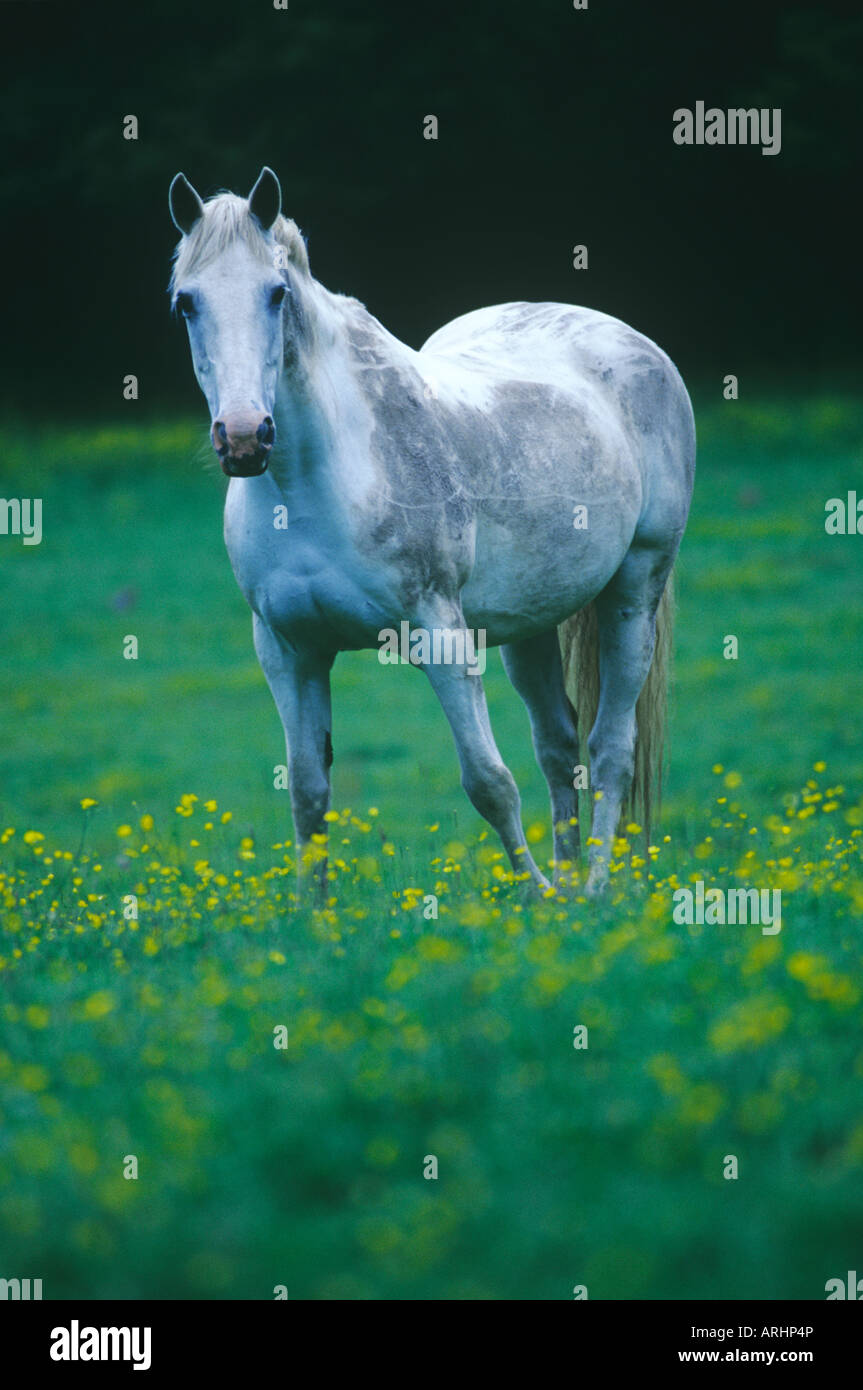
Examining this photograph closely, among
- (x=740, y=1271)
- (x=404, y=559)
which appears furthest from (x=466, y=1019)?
(x=404, y=559)

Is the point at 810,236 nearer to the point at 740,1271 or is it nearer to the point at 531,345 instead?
the point at 531,345

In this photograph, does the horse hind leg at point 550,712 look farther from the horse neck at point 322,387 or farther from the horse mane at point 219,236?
the horse mane at point 219,236

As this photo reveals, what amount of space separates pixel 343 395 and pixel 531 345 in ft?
5.51

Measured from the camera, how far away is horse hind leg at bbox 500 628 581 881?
25.3ft

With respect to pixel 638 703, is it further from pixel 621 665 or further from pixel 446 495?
pixel 446 495

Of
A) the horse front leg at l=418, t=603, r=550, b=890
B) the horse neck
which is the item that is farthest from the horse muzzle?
the horse front leg at l=418, t=603, r=550, b=890

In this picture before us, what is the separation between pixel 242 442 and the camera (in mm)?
5105

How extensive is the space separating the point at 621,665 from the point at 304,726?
178 centimetres

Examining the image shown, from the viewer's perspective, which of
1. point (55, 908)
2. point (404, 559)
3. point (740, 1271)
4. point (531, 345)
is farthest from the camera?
point (531, 345)

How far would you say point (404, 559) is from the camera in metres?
5.86

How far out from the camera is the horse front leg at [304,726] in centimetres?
625

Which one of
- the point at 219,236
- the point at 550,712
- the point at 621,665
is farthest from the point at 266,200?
the point at 550,712

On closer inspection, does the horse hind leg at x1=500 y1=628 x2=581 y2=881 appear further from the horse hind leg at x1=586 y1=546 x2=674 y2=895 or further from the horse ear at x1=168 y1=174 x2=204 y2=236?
the horse ear at x1=168 y1=174 x2=204 y2=236

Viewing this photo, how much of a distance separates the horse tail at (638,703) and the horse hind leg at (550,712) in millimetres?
55
